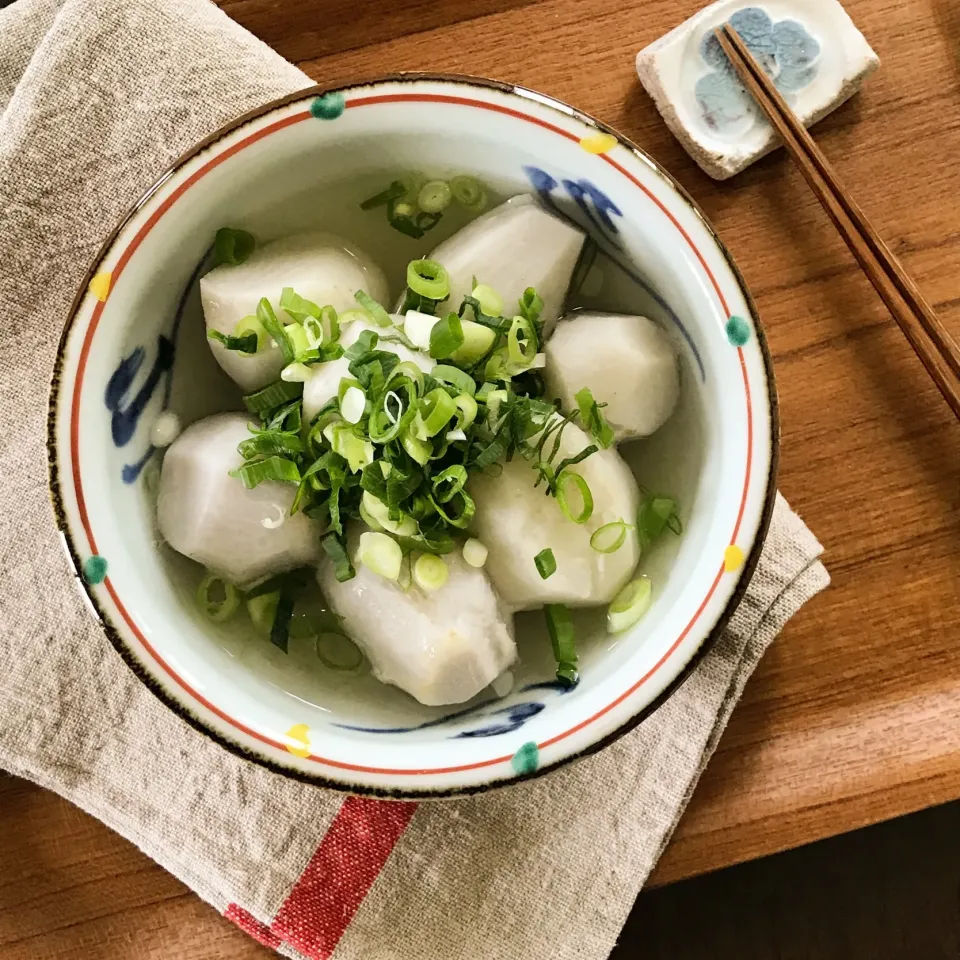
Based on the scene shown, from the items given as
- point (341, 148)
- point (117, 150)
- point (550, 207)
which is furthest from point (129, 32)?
point (550, 207)

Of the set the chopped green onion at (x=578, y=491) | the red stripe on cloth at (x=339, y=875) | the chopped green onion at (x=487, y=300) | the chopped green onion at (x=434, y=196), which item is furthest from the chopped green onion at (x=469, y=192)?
the red stripe on cloth at (x=339, y=875)

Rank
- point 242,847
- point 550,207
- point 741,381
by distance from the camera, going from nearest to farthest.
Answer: point 741,381 → point 550,207 → point 242,847

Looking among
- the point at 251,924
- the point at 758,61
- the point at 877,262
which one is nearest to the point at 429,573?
the point at 251,924

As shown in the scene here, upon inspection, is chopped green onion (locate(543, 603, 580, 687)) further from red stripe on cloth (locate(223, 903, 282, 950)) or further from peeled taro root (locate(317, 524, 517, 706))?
red stripe on cloth (locate(223, 903, 282, 950))

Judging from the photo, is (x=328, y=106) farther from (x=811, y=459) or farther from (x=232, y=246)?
(x=811, y=459)

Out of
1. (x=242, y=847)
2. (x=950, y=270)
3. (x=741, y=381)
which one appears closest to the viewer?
(x=741, y=381)

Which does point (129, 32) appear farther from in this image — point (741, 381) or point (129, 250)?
point (741, 381)
